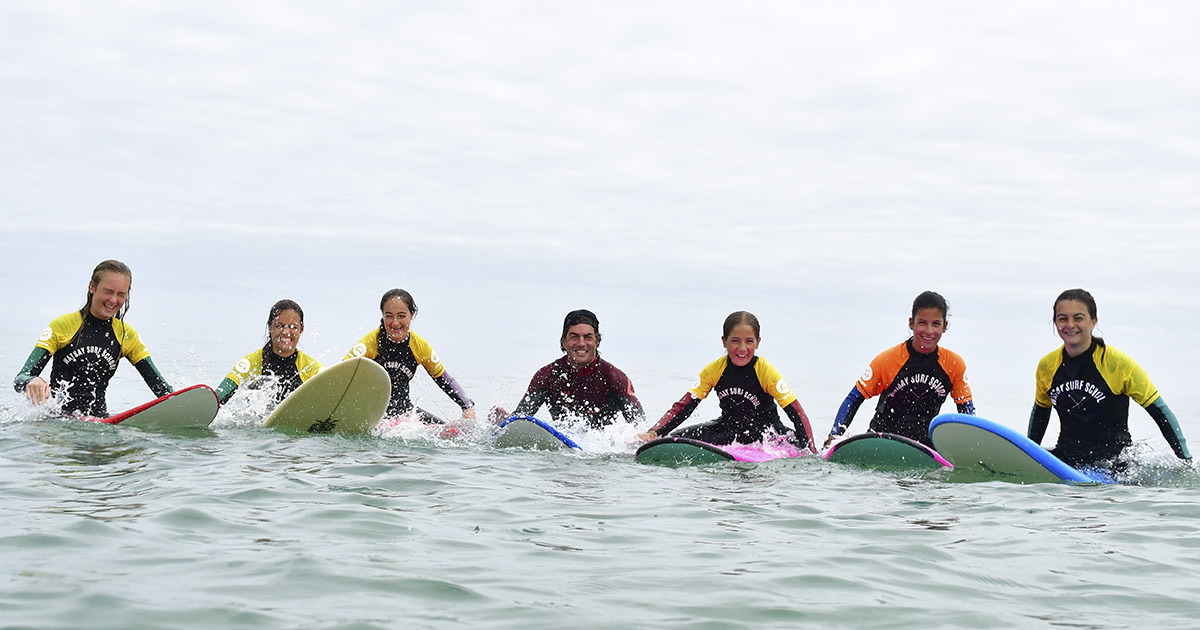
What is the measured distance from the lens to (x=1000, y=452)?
264 inches

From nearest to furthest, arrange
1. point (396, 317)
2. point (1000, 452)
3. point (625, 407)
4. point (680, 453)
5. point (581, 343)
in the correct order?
point (1000, 452)
point (680, 453)
point (581, 343)
point (625, 407)
point (396, 317)

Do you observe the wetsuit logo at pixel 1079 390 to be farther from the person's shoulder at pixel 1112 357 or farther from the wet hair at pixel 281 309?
the wet hair at pixel 281 309

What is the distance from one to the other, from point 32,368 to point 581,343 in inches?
178

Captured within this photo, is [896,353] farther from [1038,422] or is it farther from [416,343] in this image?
[416,343]

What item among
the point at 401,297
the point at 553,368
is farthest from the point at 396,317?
the point at 553,368

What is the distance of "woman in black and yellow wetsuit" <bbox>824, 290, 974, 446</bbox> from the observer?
27.0 feet

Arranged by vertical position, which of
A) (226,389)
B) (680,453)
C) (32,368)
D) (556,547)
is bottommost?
(556,547)

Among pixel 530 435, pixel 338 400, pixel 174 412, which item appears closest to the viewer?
pixel 530 435

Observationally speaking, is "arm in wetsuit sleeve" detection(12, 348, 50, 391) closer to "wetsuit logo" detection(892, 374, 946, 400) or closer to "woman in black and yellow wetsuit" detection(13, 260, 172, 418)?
"woman in black and yellow wetsuit" detection(13, 260, 172, 418)

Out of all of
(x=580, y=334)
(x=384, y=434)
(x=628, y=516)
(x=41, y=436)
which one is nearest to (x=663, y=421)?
(x=580, y=334)

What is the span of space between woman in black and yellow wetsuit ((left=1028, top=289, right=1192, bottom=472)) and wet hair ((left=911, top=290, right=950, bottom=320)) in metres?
0.92

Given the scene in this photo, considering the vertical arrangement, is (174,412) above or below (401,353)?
below

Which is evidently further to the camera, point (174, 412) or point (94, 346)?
point (94, 346)

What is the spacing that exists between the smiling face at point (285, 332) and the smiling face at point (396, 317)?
0.84 m
